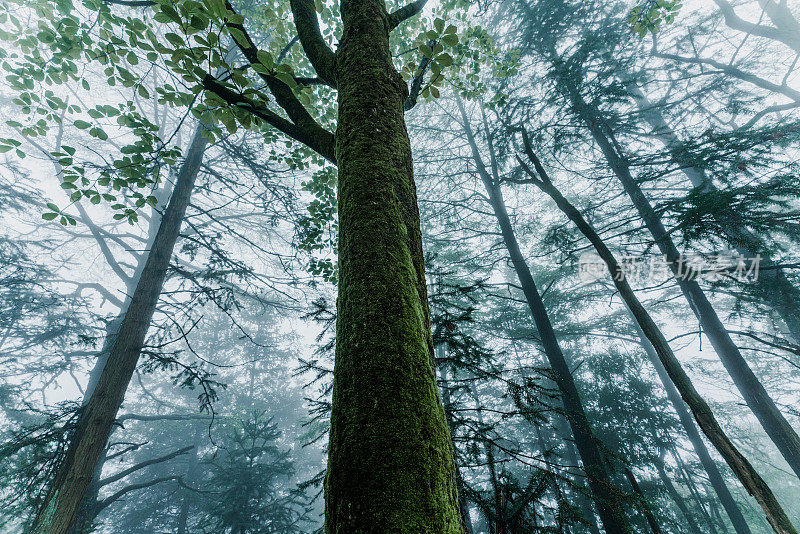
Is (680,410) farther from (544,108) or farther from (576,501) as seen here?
(544,108)

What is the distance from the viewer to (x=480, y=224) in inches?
389

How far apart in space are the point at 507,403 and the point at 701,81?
16.5 metres

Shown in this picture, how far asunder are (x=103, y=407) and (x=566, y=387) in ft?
21.7

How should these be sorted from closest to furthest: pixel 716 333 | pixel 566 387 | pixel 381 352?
pixel 381 352 → pixel 566 387 → pixel 716 333

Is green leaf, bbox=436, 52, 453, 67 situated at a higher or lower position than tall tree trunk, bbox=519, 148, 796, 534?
higher

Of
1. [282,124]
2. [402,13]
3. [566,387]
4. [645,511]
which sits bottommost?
[645,511]

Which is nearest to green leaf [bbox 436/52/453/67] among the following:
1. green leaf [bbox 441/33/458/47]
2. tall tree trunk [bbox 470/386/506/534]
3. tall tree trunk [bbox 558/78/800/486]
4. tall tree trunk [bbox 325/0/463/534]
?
green leaf [bbox 441/33/458/47]

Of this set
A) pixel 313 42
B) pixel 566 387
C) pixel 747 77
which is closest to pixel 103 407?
pixel 313 42

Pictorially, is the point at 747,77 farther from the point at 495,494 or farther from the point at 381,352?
the point at 381,352

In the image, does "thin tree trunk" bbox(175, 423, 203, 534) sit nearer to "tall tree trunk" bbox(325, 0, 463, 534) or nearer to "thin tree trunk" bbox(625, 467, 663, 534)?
"thin tree trunk" bbox(625, 467, 663, 534)

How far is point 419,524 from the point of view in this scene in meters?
0.61

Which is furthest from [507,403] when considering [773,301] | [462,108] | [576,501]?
[462,108]

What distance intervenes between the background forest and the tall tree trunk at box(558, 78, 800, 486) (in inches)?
2.1

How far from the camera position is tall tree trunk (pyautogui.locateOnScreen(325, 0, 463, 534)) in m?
0.64
